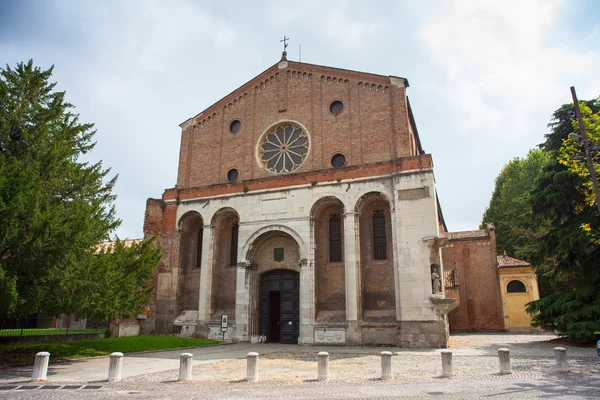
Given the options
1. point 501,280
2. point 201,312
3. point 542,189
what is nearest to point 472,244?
point 501,280

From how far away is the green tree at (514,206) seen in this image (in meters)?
40.6

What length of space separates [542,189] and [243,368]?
55.4 ft

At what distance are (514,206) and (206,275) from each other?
34.5 m

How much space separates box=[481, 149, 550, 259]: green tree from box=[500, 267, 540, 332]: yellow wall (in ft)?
22.6

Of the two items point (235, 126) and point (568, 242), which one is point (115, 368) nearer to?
point (235, 126)

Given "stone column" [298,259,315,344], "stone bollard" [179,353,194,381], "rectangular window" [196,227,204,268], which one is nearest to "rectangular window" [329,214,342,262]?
"stone column" [298,259,315,344]

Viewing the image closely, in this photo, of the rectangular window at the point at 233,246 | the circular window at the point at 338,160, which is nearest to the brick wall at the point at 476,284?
the circular window at the point at 338,160

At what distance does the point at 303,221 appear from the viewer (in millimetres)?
21891

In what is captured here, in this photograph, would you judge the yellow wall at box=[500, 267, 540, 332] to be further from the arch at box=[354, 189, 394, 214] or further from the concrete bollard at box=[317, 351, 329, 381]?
the concrete bollard at box=[317, 351, 329, 381]

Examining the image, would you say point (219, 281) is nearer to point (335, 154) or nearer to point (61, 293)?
point (335, 154)

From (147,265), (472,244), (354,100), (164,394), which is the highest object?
(354,100)

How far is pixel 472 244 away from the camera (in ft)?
110

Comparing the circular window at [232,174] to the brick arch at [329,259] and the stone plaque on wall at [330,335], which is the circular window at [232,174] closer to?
the brick arch at [329,259]

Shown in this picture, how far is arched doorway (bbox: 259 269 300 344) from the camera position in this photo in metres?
22.0
